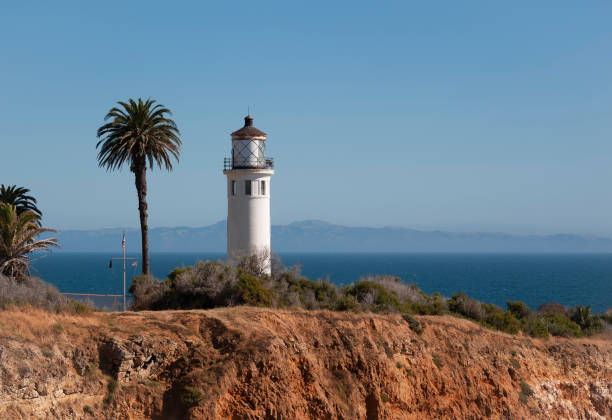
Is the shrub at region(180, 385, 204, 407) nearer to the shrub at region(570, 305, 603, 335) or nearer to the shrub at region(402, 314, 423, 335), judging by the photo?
the shrub at region(402, 314, 423, 335)

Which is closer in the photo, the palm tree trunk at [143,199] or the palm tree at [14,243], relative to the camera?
the palm tree at [14,243]

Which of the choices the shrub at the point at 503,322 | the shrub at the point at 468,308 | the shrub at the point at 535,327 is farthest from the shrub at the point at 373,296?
the shrub at the point at 535,327

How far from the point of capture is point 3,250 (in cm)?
3130

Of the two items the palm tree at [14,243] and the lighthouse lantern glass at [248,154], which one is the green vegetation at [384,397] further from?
the palm tree at [14,243]

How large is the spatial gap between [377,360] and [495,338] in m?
9.88

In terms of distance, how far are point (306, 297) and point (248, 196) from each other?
25.0ft

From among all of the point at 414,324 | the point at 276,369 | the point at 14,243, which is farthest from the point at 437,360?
the point at 14,243

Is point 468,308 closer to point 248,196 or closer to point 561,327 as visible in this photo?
point 561,327

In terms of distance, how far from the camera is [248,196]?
39094mm

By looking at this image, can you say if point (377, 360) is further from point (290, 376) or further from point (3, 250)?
point (3, 250)

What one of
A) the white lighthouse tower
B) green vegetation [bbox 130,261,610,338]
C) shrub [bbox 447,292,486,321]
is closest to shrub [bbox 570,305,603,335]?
green vegetation [bbox 130,261,610,338]

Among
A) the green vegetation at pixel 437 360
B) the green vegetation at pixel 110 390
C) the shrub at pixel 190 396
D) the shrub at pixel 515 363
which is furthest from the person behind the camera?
the shrub at pixel 515 363

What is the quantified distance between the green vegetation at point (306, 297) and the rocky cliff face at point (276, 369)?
2.21m

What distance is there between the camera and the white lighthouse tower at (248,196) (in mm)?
38906
